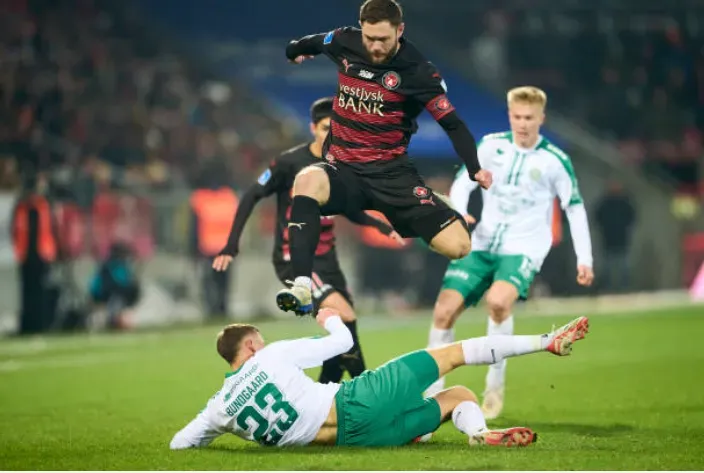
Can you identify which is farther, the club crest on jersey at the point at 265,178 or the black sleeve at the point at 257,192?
the club crest on jersey at the point at 265,178

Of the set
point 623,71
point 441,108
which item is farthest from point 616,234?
point 441,108

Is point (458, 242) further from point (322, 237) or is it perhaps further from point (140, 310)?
point (140, 310)

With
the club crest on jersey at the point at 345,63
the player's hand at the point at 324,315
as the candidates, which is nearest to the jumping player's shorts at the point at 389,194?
the club crest on jersey at the point at 345,63

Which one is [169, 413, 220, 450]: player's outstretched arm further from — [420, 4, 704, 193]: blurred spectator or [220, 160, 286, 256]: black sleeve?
[420, 4, 704, 193]: blurred spectator

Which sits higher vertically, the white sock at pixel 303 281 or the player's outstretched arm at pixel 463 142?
the player's outstretched arm at pixel 463 142

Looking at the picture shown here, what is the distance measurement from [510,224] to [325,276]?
62.5 inches

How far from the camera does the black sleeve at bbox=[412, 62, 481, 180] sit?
9.03 metres

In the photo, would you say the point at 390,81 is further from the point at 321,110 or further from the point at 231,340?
the point at 231,340

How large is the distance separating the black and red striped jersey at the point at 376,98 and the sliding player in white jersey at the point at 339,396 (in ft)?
4.21

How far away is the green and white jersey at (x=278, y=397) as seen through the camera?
816 cm

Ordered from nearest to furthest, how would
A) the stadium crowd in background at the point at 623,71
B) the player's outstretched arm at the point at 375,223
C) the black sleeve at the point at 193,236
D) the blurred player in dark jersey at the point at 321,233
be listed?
the player's outstretched arm at the point at 375,223
the blurred player in dark jersey at the point at 321,233
the black sleeve at the point at 193,236
the stadium crowd in background at the point at 623,71

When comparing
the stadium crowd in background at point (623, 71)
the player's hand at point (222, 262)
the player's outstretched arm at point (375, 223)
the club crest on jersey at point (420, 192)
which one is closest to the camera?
the club crest on jersey at point (420, 192)

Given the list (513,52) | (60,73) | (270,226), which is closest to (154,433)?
(270,226)

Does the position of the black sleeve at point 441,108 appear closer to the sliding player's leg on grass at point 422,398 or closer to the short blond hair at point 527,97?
the sliding player's leg on grass at point 422,398
